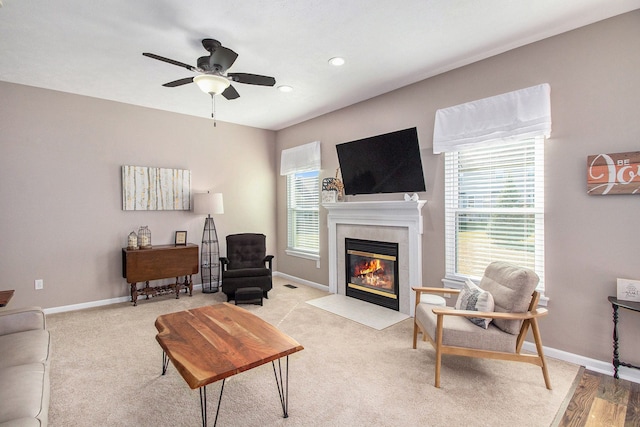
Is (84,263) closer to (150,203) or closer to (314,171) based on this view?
(150,203)

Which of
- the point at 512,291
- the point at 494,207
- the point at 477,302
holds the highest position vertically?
the point at 494,207

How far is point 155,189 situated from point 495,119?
4.38 meters

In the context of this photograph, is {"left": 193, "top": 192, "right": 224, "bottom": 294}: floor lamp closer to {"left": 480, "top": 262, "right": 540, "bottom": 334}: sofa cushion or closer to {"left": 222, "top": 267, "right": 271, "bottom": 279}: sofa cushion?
{"left": 222, "top": 267, "right": 271, "bottom": 279}: sofa cushion

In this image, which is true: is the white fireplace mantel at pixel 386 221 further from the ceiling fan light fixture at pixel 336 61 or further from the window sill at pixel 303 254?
the ceiling fan light fixture at pixel 336 61

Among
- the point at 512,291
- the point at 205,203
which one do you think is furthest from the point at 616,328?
the point at 205,203

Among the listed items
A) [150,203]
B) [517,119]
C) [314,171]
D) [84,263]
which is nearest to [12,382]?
[84,263]

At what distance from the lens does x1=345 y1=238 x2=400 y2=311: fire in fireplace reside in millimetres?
3951

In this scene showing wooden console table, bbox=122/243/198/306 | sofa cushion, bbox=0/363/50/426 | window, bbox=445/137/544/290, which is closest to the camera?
sofa cushion, bbox=0/363/50/426

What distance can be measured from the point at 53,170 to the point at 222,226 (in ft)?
7.57

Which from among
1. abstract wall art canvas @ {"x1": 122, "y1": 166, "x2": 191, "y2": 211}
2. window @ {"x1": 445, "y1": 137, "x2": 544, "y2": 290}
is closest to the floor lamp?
abstract wall art canvas @ {"x1": 122, "y1": 166, "x2": 191, "y2": 211}

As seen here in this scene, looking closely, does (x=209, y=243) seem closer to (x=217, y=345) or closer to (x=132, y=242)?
(x=132, y=242)

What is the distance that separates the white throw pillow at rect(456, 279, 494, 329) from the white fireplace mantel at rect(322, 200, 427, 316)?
3.43 ft

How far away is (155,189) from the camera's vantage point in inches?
181

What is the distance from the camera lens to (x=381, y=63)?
321cm
